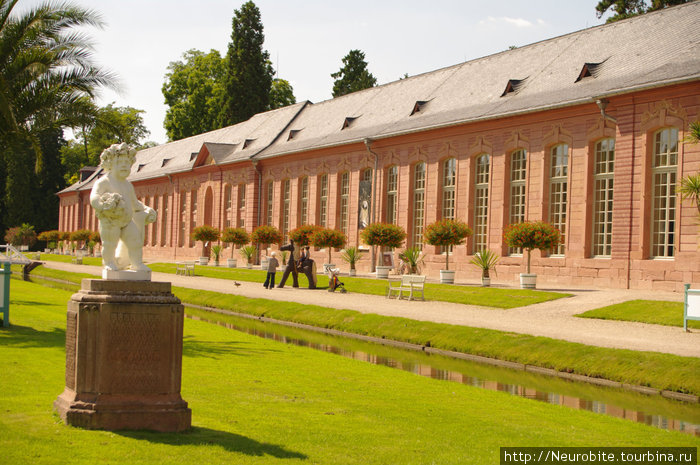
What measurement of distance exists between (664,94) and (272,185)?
30887mm

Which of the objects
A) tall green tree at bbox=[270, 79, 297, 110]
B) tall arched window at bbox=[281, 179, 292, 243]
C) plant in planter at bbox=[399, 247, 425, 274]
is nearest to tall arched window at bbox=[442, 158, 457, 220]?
plant in planter at bbox=[399, 247, 425, 274]

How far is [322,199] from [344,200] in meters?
2.50

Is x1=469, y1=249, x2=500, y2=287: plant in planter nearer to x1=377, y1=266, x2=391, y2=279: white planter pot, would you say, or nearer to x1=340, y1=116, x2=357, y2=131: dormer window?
x1=377, y1=266, x2=391, y2=279: white planter pot

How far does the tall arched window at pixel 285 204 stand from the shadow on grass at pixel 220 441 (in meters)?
44.5

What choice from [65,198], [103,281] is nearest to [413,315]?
[103,281]

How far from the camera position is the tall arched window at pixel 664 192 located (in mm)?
27000

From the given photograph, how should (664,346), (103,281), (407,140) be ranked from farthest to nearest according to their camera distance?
(407,140) < (664,346) < (103,281)

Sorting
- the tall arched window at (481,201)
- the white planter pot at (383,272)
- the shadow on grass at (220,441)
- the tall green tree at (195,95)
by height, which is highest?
the tall green tree at (195,95)

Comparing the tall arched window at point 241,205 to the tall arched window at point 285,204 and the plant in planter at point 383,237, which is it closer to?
the tall arched window at point 285,204

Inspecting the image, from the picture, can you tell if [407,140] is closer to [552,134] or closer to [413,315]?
[552,134]

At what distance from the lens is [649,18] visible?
106ft

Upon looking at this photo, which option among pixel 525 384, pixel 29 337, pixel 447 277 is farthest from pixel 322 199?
pixel 525 384

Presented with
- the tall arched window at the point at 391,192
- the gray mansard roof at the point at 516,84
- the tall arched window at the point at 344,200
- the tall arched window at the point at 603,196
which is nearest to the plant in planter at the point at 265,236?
the tall arched window at the point at 344,200

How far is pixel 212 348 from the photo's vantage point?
47.7 feet
